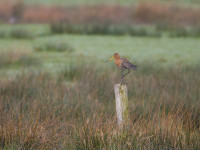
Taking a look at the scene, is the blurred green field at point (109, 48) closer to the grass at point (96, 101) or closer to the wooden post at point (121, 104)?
the grass at point (96, 101)

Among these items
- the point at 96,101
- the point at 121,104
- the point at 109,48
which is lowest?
the point at 109,48

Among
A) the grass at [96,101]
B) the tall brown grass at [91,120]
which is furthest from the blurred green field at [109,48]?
the tall brown grass at [91,120]

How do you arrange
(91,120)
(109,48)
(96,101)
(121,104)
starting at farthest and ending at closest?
(109,48)
(96,101)
(91,120)
(121,104)

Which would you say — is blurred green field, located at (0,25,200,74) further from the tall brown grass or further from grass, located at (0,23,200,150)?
the tall brown grass

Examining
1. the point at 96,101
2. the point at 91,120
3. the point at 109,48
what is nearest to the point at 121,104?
the point at 91,120

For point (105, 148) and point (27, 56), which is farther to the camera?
point (27, 56)

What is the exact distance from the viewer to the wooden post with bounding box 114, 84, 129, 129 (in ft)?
10.4

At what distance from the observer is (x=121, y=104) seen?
320cm

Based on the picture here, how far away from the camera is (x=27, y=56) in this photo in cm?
770

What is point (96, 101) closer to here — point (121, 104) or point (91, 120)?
point (91, 120)

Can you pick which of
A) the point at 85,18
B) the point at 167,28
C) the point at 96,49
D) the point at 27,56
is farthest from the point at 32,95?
the point at 85,18

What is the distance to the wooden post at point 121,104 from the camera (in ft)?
10.4

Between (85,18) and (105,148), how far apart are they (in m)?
10.7

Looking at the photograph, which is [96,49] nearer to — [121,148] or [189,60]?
[189,60]
